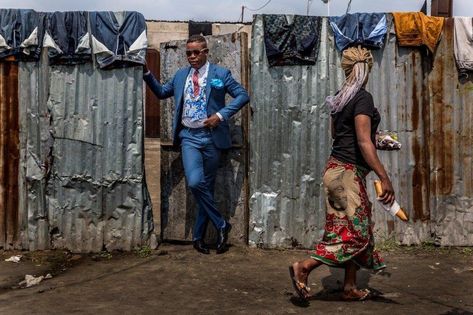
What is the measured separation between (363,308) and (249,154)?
2167 millimetres

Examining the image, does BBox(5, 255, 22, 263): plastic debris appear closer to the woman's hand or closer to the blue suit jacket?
the blue suit jacket

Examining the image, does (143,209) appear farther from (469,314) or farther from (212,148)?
(469,314)

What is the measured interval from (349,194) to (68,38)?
312 centimetres

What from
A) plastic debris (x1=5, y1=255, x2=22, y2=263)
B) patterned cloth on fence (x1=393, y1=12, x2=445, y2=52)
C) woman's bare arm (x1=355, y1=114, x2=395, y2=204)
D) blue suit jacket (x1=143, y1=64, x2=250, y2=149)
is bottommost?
plastic debris (x1=5, y1=255, x2=22, y2=263)

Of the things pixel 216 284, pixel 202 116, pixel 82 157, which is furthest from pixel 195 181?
pixel 82 157

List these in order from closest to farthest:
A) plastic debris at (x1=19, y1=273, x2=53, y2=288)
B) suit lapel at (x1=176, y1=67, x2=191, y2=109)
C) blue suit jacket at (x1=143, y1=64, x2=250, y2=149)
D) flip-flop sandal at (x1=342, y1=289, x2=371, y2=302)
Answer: flip-flop sandal at (x1=342, y1=289, x2=371, y2=302)
plastic debris at (x1=19, y1=273, x2=53, y2=288)
blue suit jacket at (x1=143, y1=64, x2=250, y2=149)
suit lapel at (x1=176, y1=67, x2=191, y2=109)

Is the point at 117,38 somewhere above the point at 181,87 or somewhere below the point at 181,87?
above

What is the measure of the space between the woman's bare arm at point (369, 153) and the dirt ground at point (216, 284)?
2.57 feet

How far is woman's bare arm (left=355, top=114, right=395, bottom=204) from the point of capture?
3992mm

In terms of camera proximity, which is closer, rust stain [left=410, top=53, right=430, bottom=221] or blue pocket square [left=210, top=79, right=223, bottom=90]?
blue pocket square [left=210, top=79, right=223, bottom=90]

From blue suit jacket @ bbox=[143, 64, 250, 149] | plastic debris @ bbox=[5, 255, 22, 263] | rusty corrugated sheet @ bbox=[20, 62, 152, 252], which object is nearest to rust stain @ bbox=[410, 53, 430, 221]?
blue suit jacket @ bbox=[143, 64, 250, 149]

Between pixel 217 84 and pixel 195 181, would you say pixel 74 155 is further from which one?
pixel 217 84

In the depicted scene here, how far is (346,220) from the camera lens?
4.15m

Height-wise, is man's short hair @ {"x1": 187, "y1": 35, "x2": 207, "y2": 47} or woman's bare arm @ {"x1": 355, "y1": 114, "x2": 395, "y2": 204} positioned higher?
man's short hair @ {"x1": 187, "y1": 35, "x2": 207, "y2": 47}
